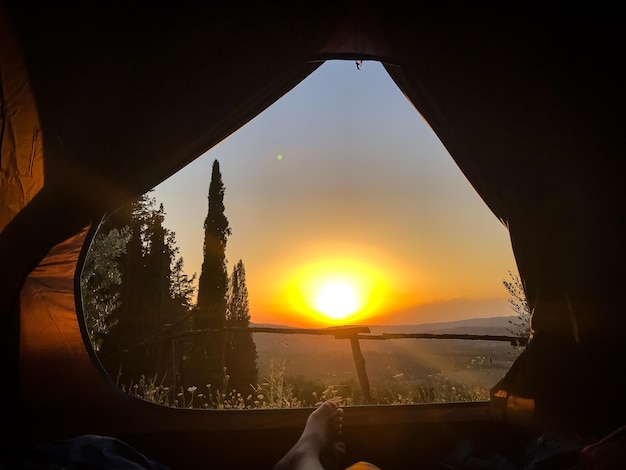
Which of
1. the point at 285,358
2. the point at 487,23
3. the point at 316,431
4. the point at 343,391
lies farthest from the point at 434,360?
the point at 487,23

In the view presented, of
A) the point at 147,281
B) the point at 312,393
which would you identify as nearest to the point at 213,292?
the point at 147,281

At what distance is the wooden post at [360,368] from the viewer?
272 cm

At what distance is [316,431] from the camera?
1280 mm

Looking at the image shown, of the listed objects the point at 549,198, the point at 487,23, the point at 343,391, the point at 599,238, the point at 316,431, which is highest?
the point at 487,23

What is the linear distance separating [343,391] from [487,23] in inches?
158

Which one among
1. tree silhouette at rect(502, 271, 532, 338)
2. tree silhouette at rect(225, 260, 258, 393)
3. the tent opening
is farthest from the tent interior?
tree silhouette at rect(225, 260, 258, 393)

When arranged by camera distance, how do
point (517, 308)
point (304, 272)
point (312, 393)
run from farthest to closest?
1. point (304, 272)
2. point (517, 308)
3. point (312, 393)

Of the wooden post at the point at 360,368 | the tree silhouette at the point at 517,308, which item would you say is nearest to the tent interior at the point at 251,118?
the wooden post at the point at 360,368

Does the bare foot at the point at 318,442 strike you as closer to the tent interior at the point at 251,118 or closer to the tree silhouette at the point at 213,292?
the tent interior at the point at 251,118

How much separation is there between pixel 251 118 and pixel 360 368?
6.93ft

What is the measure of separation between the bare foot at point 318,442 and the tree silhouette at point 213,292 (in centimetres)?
822

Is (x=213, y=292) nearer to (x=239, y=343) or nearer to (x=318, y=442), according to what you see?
(x=239, y=343)

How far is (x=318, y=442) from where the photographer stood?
1234mm

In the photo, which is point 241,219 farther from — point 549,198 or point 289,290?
point 549,198
